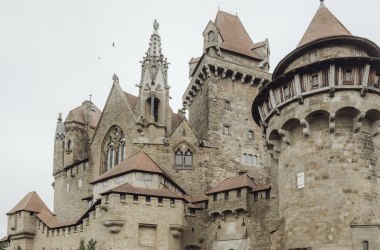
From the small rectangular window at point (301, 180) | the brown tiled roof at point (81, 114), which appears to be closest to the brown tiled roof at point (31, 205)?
the brown tiled roof at point (81, 114)

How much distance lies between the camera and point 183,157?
42.6 metres

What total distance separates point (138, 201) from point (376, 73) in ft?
47.4

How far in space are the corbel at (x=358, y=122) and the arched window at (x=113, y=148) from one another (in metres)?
22.3

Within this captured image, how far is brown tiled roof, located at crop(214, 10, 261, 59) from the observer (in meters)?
50.3

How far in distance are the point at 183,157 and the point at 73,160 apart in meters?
12.5

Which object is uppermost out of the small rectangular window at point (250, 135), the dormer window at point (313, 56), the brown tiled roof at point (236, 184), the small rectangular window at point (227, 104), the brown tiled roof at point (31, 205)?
the small rectangular window at point (227, 104)

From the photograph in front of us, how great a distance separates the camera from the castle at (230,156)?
24594 millimetres

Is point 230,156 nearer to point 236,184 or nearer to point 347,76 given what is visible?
point 236,184

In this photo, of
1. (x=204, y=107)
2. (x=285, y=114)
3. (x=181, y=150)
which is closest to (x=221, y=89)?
(x=204, y=107)

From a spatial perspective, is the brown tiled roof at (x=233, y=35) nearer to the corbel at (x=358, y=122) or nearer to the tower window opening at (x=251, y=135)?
the tower window opening at (x=251, y=135)

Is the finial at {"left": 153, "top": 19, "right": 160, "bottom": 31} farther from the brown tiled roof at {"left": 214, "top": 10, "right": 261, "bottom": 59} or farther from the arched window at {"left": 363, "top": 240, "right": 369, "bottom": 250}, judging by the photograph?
the arched window at {"left": 363, "top": 240, "right": 369, "bottom": 250}

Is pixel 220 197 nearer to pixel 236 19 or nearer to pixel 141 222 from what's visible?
pixel 141 222

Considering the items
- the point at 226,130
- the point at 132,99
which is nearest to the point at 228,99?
the point at 226,130

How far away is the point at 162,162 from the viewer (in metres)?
41.7
